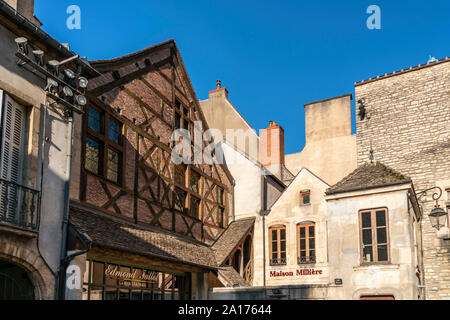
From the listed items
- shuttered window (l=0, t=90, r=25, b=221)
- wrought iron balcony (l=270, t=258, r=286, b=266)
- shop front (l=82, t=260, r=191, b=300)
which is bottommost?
shop front (l=82, t=260, r=191, b=300)

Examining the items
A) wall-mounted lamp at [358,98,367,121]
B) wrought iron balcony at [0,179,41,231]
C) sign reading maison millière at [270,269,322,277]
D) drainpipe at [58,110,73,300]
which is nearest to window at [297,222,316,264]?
sign reading maison millière at [270,269,322,277]

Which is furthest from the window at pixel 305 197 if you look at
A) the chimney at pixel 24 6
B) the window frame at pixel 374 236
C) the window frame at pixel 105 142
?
the chimney at pixel 24 6

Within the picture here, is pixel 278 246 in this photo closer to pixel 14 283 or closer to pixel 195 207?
pixel 195 207

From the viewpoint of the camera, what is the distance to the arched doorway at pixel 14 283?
886 cm

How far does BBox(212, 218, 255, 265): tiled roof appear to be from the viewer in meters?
16.9

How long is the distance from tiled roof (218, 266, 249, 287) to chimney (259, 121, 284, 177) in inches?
350

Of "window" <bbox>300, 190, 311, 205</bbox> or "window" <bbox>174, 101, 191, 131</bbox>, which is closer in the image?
"window" <bbox>174, 101, 191, 131</bbox>

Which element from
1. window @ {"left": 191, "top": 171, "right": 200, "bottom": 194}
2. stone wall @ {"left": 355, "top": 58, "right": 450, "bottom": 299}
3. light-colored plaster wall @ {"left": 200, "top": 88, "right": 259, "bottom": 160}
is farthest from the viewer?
light-colored plaster wall @ {"left": 200, "top": 88, "right": 259, "bottom": 160}

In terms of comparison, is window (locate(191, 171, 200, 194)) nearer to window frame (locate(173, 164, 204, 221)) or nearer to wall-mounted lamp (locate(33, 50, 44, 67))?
window frame (locate(173, 164, 204, 221))

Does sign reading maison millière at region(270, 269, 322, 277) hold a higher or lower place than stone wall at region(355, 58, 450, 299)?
lower

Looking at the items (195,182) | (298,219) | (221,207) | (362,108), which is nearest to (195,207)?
(195,182)

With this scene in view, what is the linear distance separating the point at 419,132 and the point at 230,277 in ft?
26.4

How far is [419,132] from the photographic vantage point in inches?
694

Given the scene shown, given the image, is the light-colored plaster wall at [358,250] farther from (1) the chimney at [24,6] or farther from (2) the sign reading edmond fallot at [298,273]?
(1) the chimney at [24,6]
